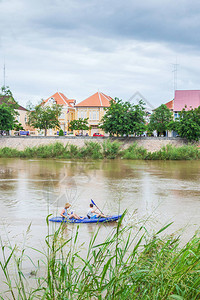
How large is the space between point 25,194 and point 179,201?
6.62m

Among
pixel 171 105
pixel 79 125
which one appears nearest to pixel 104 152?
pixel 171 105

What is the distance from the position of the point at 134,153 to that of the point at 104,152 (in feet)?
10.7

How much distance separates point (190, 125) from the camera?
42.5 meters

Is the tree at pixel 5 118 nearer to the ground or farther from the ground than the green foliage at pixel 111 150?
farther from the ground

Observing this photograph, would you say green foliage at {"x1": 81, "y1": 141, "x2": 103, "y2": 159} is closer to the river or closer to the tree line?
the tree line

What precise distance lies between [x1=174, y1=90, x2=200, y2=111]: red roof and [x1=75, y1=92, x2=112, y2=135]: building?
17552mm

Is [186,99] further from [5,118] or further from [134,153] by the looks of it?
[5,118]

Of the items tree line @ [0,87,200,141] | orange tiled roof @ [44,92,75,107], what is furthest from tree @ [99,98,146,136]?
orange tiled roof @ [44,92,75,107]

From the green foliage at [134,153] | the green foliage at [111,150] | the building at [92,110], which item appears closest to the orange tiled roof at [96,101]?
the building at [92,110]

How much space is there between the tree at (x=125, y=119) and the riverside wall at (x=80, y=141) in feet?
3.79

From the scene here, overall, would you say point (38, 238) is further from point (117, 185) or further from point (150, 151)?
point (150, 151)

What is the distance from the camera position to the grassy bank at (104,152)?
1583 inches

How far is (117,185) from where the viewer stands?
2056cm

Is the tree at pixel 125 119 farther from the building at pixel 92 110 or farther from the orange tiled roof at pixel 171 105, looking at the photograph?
the building at pixel 92 110
